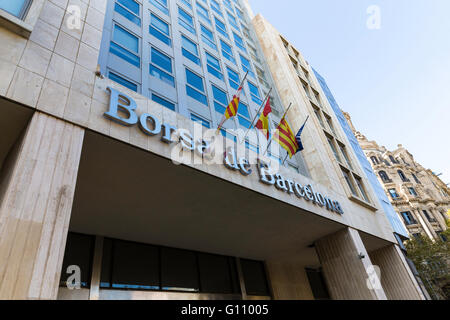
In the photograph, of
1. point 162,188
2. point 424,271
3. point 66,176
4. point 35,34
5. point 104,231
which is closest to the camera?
point 66,176

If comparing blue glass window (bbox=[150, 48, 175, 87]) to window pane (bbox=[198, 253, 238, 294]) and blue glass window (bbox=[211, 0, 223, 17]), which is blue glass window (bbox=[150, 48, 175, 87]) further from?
blue glass window (bbox=[211, 0, 223, 17])

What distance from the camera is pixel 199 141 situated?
9.57 meters

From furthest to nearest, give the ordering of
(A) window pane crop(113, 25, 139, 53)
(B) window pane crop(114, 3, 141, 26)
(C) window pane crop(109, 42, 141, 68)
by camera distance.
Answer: (B) window pane crop(114, 3, 141, 26)
(A) window pane crop(113, 25, 139, 53)
(C) window pane crop(109, 42, 141, 68)

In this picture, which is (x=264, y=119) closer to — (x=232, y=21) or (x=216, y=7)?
(x=216, y=7)

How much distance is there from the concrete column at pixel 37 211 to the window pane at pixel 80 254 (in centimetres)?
528

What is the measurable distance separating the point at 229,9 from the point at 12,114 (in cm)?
2522

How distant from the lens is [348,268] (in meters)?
14.3

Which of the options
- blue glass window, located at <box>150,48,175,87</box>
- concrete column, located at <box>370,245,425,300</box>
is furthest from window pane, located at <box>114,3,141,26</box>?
concrete column, located at <box>370,245,425,300</box>

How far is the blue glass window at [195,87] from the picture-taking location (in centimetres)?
1366

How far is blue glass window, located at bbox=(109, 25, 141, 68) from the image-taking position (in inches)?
451

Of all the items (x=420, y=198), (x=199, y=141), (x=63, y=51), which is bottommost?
(x=199, y=141)

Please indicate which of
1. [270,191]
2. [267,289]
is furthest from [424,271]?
[270,191]

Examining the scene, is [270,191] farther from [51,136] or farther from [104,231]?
[51,136]

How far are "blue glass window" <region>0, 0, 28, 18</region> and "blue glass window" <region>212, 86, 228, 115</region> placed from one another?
28.5ft
